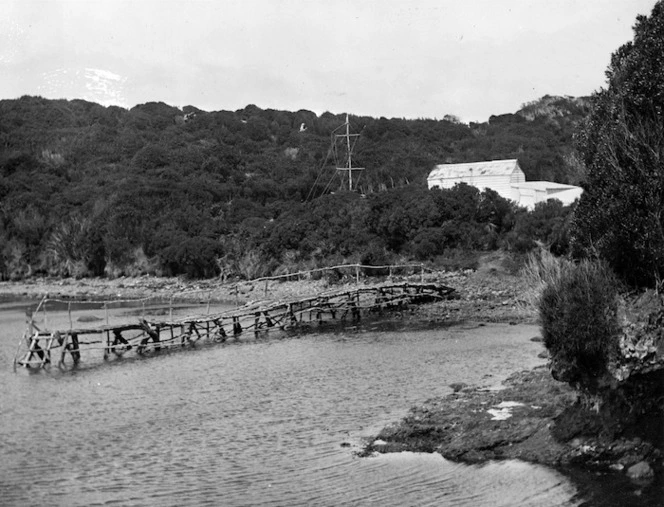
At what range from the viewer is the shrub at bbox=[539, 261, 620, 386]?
1490 cm

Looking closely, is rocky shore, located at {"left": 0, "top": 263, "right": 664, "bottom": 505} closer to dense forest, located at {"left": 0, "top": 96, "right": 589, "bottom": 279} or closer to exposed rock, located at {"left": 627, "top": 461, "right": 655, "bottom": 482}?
→ exposed rock, located at {"left": 627, "top": 461, "right": 655, "bottom": 482}

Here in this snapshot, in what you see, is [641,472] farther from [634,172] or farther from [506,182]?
[506,182]

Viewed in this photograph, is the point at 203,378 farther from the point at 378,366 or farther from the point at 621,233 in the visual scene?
the point at 621,233

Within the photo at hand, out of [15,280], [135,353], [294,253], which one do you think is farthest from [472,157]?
[135,353]

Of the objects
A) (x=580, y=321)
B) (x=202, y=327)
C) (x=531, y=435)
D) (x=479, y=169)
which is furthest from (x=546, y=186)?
(x=580, y=321)

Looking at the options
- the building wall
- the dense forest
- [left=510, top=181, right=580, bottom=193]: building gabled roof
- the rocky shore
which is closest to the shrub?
the rocky shore

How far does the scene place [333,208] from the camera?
64500 mm

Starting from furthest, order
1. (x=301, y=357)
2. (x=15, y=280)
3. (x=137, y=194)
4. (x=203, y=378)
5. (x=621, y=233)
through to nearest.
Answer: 1. (x=137, y=194)
2. (x=15, y=280)
3. (x=301, y=357)
4. (x=203, y=378)
5. (x=621, y=233)

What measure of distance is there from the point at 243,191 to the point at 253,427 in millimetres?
63243

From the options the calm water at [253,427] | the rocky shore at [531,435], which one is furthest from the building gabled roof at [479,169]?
the rocky shore at [531,435]

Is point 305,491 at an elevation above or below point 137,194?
below

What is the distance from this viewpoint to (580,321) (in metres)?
14.9

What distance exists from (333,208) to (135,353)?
3351cm

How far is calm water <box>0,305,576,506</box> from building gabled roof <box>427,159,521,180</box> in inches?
1198
